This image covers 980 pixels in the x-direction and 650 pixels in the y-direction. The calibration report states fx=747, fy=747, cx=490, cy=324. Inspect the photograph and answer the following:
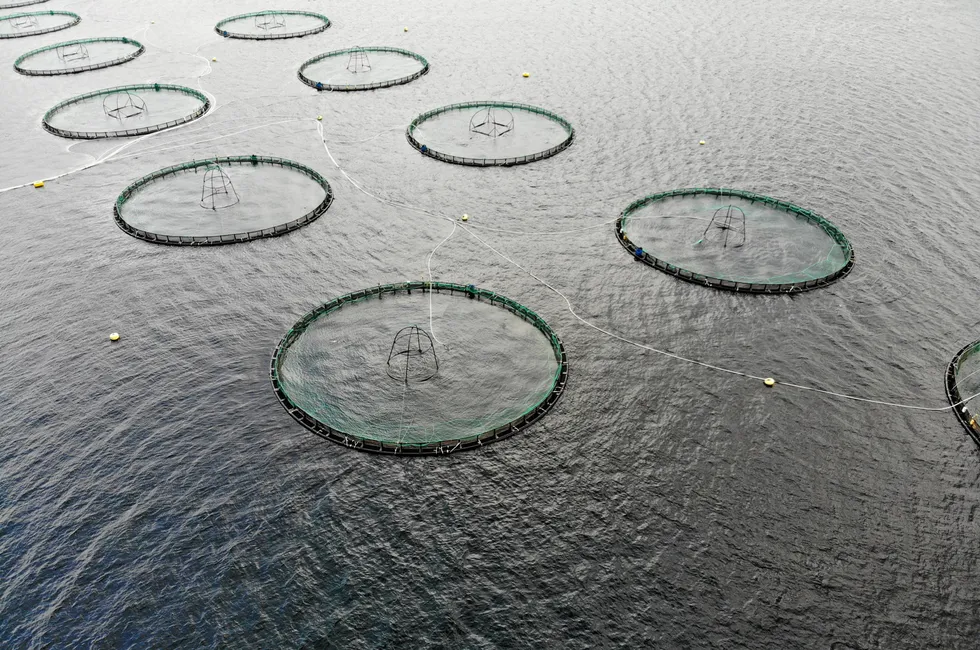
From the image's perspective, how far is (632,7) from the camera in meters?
152

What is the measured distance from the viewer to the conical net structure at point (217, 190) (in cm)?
8719

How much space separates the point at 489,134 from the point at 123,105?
5494 centimetres

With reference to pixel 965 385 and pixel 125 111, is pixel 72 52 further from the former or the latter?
pixel 965 385

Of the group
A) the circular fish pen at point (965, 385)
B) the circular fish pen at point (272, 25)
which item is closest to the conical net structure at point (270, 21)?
the circular fish pen at point (272, 25)

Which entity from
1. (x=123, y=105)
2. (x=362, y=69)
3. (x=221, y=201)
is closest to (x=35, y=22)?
(x=123, y=105)

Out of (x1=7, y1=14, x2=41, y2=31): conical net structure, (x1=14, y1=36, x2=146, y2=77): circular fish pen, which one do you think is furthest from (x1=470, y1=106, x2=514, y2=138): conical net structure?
(x1=7, y1=14, x2=41, y2=31): conical net structure

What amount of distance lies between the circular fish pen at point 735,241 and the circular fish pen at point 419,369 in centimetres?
1971

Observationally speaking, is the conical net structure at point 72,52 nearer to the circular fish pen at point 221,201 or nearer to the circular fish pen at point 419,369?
the circular fish pen at point 221,201

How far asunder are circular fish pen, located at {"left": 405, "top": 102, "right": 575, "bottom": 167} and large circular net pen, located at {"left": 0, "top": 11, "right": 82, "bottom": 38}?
84064 millimetres

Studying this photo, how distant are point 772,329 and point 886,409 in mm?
12125

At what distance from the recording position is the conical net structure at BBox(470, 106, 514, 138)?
103750 millimetres

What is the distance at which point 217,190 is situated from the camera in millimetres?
89562

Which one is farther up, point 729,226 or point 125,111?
point 729,226

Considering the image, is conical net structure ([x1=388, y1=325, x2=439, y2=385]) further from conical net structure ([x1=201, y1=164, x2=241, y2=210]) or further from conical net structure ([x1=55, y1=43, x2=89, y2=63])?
conical net structure ([x1=55, y1=43, x2=89, y2=63])
